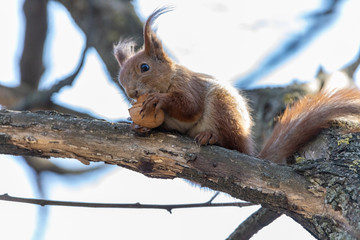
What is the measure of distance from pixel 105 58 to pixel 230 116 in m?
1.84

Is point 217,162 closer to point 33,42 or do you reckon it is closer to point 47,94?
point 47,94

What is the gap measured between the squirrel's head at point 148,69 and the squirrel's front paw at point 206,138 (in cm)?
53

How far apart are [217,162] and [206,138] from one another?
224 millimetres

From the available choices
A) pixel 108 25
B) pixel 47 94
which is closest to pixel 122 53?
pixel 47 94

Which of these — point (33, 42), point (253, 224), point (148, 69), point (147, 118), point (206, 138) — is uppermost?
point (33, 42)

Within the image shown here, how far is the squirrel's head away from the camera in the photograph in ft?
9.74

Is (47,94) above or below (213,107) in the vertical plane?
above

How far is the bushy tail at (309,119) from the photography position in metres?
2.71

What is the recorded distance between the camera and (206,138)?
2.48 m

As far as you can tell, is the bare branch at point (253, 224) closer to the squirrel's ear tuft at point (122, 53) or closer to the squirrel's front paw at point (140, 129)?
the squirrel's front paw at point (140, 129)

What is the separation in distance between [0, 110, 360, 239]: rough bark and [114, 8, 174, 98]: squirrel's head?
0.55m

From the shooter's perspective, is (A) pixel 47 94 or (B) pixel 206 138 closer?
(B) pixel 206 138

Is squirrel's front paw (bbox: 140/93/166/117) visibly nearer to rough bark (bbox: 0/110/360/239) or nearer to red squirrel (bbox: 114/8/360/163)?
red squirrel (bbox: 114/8/360/163)

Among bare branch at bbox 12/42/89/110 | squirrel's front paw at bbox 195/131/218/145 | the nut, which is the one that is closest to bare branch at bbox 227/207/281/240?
squirrel's front paw at bbox 195/131/218/145
